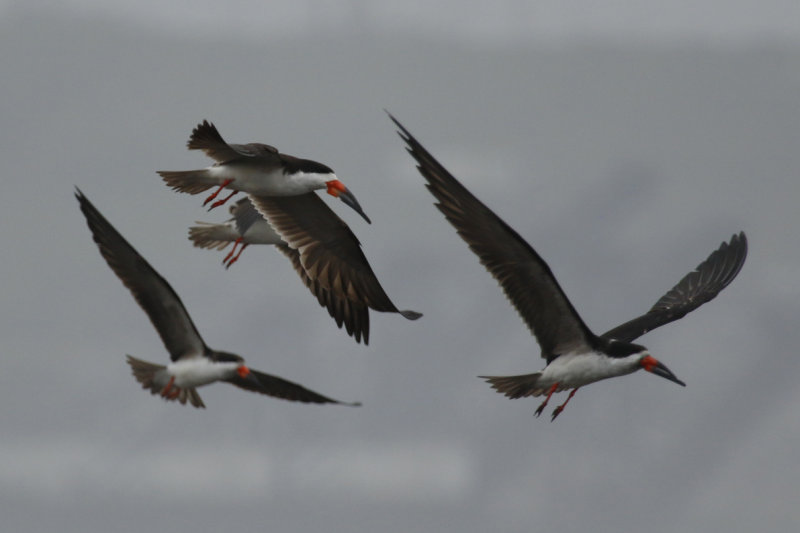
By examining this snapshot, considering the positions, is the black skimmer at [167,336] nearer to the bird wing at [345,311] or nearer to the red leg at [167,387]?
the red leg at [167,387]

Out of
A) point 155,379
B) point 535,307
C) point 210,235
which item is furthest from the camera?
point 210,235

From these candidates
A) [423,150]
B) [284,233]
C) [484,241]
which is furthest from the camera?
[284,233]

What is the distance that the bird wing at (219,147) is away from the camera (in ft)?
53.9

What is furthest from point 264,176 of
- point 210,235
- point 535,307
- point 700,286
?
point 700,286

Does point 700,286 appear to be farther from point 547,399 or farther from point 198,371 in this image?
point 198,371

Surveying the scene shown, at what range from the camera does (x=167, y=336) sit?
16.9 metres

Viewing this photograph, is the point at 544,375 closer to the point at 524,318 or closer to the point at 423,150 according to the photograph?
the point at 524,318

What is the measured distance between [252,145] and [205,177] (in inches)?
33.5

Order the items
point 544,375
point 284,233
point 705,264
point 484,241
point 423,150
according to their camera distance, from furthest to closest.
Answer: point 705,264 → point 284,233 → point 544,375 → point 484,241 → point 423,150

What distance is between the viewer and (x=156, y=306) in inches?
658

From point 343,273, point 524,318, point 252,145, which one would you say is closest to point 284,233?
point 343,273

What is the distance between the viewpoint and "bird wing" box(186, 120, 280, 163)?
16.4m

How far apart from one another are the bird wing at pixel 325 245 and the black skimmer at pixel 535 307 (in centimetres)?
318

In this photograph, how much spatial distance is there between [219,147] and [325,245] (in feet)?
10.6
